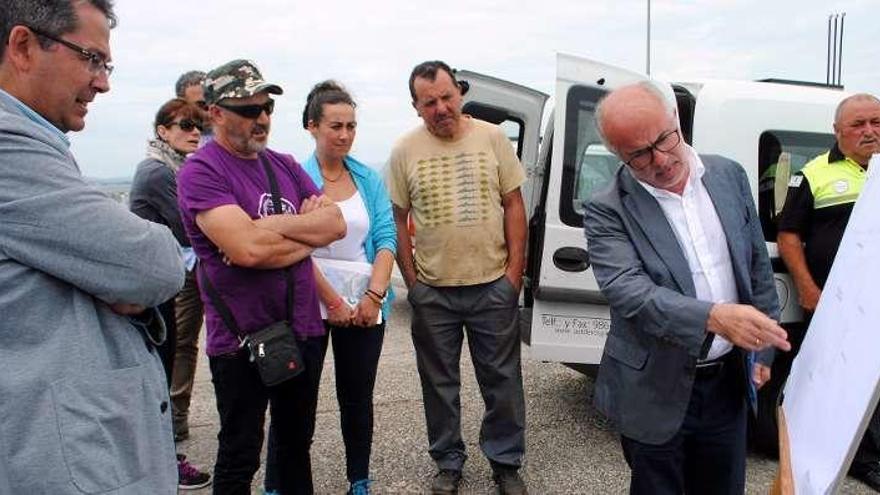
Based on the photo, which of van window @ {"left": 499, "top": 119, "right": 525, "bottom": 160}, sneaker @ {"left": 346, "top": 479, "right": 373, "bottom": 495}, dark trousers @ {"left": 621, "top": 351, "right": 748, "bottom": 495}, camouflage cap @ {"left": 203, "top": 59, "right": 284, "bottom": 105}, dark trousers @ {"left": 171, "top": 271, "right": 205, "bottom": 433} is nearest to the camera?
dark trousers @ {"left": 621, "top": 351, "right": 748, "bottom": 495}

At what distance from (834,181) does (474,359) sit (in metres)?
1.77

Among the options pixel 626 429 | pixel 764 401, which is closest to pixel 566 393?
pixel 764 401

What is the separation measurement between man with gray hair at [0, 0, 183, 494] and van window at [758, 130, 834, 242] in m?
2.81

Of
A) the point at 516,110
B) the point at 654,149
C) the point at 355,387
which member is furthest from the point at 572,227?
the point at 654,149

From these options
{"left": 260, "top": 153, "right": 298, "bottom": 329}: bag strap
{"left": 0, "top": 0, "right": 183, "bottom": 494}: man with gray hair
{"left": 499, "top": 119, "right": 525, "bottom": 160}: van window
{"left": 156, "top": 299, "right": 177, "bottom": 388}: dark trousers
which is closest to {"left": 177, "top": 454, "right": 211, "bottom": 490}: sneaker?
{"left": 156, "top": 299, "right": 177, "bottom": 388}: dark trousers

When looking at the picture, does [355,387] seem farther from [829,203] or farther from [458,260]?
[829,203]

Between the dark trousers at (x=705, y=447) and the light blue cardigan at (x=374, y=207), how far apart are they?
131cm

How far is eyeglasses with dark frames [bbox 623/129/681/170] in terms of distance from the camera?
177 centimetres

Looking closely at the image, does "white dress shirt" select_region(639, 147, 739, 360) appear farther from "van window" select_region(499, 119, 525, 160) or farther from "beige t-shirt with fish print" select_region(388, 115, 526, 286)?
"van window" select_region(499, 119, 525, 160)

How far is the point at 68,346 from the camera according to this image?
4.07 feet

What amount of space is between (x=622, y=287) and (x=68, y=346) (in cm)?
128

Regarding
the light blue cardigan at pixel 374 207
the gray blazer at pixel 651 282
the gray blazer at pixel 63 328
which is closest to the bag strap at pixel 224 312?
the light blue cardigan at pixel 374 207

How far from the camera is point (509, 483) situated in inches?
120

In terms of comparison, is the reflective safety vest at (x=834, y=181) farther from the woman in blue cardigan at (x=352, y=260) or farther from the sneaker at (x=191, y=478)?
the sneaker at (x=191, y=478)
